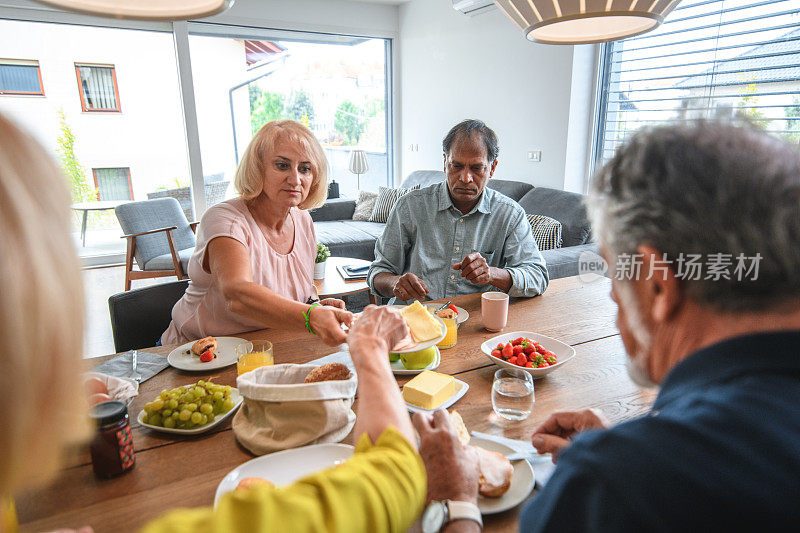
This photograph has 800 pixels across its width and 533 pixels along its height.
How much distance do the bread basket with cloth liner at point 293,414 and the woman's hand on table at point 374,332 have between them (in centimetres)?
9

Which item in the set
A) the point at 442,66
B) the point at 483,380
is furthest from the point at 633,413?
the point at 442,66

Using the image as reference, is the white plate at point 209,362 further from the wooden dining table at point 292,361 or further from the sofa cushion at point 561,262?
the sofa cushion at point 561,262

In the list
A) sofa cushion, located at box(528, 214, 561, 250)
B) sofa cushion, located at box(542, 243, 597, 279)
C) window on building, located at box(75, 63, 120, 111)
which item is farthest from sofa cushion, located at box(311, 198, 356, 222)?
sofa cushion, located at box(542, 243, 597, 279)

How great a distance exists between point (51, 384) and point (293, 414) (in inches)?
22.2

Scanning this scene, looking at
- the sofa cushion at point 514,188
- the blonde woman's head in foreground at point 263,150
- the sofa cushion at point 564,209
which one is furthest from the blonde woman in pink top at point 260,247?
the sofa cushion at point 514,188

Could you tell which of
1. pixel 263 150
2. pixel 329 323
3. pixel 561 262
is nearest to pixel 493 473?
pixel 329 323

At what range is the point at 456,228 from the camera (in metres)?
2.25

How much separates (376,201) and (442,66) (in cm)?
177

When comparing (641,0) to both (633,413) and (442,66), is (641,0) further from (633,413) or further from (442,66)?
(442,66)

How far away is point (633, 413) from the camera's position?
115 cm

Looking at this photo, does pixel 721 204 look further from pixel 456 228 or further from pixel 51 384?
pixel 456 228

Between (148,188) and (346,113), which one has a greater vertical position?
(346,113)

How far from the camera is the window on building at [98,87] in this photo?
5.32m

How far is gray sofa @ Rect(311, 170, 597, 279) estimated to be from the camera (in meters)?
3.01
